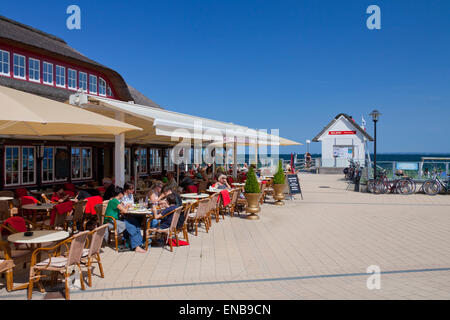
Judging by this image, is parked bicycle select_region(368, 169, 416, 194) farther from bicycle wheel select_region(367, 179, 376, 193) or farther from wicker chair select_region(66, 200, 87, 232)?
wicker chair select_region(66, 200, 87, 232)

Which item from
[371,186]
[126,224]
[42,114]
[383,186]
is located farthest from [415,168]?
[42,114]

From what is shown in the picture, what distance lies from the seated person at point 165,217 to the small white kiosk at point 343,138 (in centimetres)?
2822

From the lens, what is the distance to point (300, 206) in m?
12.3

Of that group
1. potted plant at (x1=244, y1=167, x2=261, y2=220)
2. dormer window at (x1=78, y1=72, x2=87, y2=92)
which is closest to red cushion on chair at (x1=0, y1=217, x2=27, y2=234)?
potted plant at (x1=244, y1=167, x2=261, y2=220)

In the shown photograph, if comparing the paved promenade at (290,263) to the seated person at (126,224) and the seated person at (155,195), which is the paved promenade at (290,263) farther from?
the seated person at (155,195)

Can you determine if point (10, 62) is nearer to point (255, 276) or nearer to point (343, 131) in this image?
point (255, 276)

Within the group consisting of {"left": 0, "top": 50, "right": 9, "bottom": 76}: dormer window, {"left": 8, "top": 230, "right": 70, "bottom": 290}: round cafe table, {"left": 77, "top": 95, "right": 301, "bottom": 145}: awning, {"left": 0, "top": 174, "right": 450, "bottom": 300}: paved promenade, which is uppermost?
{"left": 0, "top": 50, "right": 9, "bottom": 76}: dormer window

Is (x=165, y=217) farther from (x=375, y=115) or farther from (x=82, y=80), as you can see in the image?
(x=375, y=115)

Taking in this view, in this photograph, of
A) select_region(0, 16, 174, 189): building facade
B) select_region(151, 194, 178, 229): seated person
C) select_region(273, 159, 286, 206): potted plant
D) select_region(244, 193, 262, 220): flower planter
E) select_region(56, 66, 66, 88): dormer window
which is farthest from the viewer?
select_region(56, 66, 66, 88): dormer window

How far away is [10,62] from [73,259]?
1245cm

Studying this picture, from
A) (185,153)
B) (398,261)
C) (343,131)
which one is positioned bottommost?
(398,261)

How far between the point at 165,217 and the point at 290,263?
2.50m

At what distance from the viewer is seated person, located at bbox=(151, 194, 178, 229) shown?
655cm
